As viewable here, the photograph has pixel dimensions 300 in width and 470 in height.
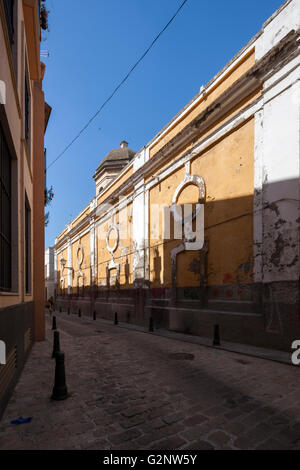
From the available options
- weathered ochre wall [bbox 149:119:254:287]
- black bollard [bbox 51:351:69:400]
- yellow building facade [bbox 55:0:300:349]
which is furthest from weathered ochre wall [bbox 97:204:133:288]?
black bollard [bbox 51:351:69:400]

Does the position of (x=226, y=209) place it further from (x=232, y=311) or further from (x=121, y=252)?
(x=121, y=252)

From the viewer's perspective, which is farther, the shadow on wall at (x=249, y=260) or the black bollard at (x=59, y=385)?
the shadow on wall at (x=249, y=260)

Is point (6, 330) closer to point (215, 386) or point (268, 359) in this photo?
point (215, 386)

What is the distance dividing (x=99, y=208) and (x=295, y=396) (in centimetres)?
1793

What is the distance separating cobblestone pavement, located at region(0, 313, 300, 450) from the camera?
2.78 metres

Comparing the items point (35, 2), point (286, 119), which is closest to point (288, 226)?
point (286, 119)

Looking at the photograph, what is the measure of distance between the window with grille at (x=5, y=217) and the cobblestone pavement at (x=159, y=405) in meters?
1.96

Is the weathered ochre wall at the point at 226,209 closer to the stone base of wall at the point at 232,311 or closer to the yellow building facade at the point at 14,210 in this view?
the stone base of wall at the point at 232,311

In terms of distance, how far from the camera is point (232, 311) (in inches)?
324

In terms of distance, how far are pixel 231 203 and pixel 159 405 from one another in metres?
6.76

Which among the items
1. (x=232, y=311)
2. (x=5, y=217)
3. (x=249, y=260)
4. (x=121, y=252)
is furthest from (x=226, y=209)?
(x=121, y=252)

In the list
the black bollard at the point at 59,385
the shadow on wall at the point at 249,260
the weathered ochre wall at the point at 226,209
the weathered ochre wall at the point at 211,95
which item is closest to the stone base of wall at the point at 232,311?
the shadow on wall at the point at 249,260

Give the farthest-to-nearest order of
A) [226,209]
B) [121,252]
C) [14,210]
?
[121,252] < [226,209] < [14,210]

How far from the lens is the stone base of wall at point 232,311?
6664 millimetres
